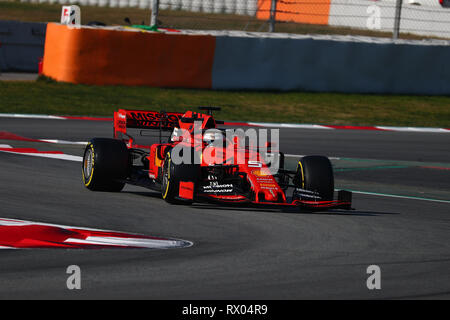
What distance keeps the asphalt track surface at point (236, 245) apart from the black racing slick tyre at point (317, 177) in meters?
0.24

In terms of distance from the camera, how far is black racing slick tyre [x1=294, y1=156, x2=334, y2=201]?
8898 mm

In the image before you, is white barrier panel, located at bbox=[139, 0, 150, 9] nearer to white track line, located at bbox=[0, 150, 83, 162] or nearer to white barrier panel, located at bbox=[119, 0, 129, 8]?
white barrier panel, located at bbox=[119, 0, 129, 8]

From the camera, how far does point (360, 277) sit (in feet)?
19.9

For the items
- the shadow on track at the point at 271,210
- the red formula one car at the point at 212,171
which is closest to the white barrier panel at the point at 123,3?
the red formula one car at the point at 212,171

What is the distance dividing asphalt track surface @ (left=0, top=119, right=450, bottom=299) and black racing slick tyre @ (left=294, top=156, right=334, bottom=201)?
0.78 ft

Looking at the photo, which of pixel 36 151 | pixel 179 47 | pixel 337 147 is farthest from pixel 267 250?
pixel 179 47

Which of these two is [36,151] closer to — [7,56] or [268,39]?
[268,39]

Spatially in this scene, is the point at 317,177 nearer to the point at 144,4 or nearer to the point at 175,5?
the point at 175,5

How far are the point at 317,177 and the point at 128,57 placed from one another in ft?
31.9

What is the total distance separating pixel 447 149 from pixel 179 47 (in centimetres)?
613

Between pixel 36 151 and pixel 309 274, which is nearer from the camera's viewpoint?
pixel 309 274

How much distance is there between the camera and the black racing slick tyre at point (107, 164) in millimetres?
9539

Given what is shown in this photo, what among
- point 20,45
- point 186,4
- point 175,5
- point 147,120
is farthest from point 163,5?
point 147,120
